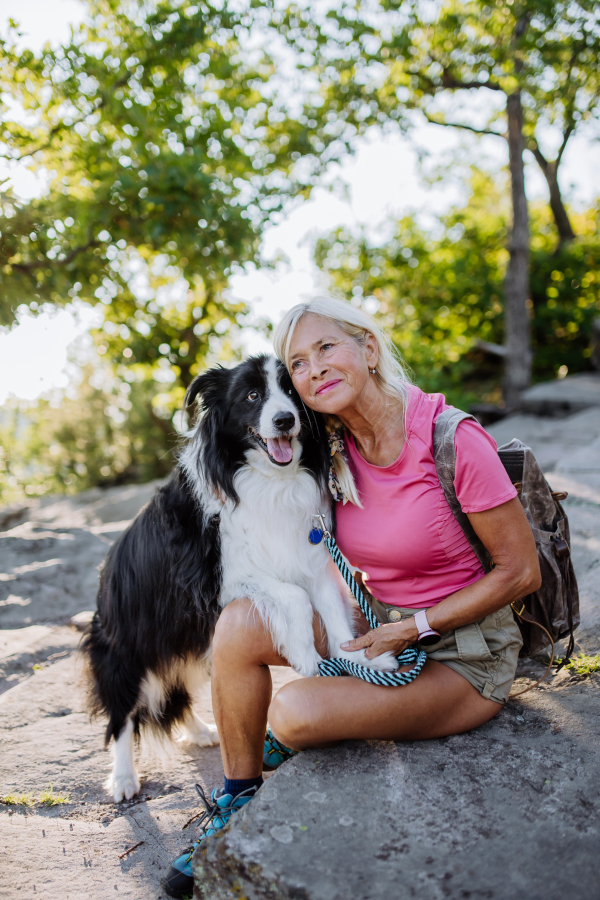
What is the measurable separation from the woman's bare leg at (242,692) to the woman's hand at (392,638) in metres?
0.31

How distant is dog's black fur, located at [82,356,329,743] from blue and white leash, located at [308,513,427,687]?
247 millimetres

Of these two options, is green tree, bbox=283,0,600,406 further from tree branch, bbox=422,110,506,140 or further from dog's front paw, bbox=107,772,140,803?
dog's front paw, bbox=107,772,140,803


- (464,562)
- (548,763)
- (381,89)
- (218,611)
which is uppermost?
(381,89)

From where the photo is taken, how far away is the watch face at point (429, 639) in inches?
73.9

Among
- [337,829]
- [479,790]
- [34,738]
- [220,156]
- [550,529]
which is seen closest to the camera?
[337,829]

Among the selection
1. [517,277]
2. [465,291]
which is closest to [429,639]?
[517,277]


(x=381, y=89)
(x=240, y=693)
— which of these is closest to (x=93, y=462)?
(x=381, y=89)

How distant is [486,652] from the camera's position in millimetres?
1865

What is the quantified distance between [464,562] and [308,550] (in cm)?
61

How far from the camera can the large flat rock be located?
1322mm

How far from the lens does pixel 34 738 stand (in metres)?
2.66

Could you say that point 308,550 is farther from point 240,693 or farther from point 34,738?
point 34,738

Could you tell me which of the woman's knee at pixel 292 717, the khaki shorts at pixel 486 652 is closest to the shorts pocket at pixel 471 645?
the khaki shorts at pixel 486 652

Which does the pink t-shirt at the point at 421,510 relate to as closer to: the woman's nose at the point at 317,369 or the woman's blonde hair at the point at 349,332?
the woman's blonde hair at the point at 349,332
